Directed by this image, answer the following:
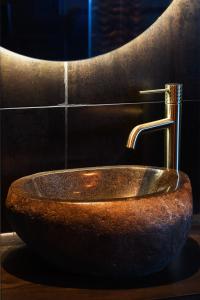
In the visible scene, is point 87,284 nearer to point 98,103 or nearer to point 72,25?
point 98,103

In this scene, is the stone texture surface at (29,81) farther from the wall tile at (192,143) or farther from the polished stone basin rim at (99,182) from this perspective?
the wall tile at (192,143)

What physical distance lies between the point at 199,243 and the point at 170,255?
0.65 ft

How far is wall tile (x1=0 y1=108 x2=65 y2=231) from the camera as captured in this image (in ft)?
3.70

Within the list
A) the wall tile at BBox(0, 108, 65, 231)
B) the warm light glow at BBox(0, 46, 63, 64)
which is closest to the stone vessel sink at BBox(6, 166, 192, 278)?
the wall tile at BBox(0, 108, 65, 231)

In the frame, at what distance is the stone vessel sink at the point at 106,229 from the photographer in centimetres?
88

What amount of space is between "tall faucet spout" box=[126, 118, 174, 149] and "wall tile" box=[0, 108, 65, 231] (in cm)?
17

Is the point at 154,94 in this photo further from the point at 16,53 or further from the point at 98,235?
the point at 98,235

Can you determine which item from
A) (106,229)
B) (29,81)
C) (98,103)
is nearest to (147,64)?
(98,103)

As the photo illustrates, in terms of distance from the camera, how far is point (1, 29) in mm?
1094

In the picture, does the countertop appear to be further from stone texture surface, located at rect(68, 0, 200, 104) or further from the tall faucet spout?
stone texture surface, located at rect(68, 0, 200, 104)

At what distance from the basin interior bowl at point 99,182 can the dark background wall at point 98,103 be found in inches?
2.9

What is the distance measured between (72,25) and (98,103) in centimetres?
16

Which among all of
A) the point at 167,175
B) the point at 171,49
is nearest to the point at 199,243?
the point at 167,175

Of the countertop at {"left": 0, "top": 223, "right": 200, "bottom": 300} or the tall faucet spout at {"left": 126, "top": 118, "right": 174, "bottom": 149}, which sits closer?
the countertop at {"left": 0, "top": 223, "right": 200, "bottom": 300}
